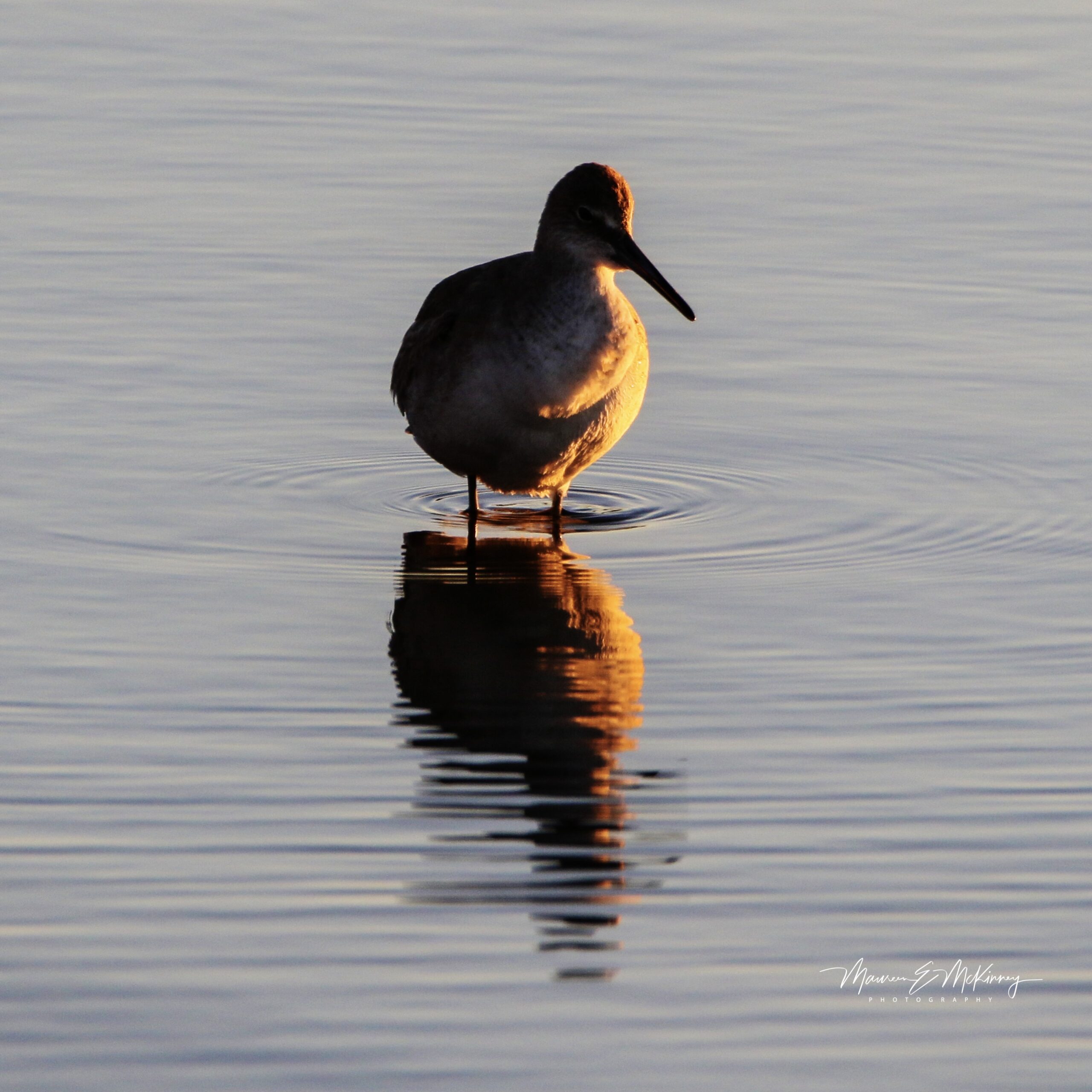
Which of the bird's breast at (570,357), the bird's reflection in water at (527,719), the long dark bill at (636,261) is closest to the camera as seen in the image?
the bird's reflection in water at (527,719)

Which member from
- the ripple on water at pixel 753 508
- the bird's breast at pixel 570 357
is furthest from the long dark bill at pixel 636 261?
the ripple on water at pixel 753 508

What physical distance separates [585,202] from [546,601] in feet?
5.45

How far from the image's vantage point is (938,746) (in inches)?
271

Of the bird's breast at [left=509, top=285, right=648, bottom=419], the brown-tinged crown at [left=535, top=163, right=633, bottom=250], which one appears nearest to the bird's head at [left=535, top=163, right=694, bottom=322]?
the brown-tinged crown at [left=535, top=163, right=633, bottom=250]

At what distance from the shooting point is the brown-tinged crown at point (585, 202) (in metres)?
8.84

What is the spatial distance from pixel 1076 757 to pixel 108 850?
9.77ft

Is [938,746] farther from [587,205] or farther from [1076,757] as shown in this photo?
[587,205]

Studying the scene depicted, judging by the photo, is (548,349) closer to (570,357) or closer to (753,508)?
(570,357)

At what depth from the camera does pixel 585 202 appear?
348 inches

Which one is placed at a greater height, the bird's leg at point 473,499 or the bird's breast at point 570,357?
the bird's breast at point 570,357

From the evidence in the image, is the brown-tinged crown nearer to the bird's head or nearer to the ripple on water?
the bird's head

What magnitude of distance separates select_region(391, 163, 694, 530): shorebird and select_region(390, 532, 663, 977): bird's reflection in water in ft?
1.59

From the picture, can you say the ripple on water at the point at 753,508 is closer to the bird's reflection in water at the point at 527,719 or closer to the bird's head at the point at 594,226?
the bird's reflection in water at the point at 527,719

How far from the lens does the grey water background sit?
17.5 ft
